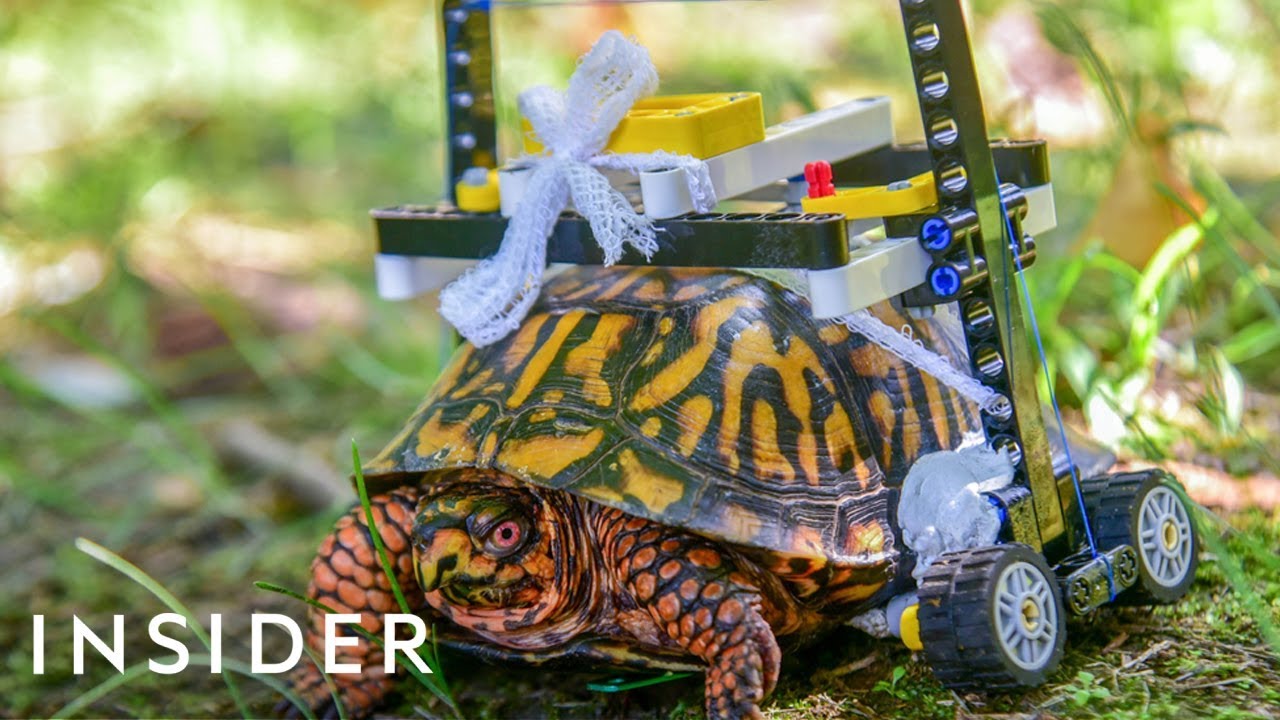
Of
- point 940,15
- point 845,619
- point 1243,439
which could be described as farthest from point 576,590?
point 1243,439

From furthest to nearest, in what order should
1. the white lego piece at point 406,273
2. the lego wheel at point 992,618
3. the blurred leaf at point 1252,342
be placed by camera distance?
1. the blurred leaf at point 1252,342
2. the white lego piece at point 406,273
3. the lego wheel at point 992,618

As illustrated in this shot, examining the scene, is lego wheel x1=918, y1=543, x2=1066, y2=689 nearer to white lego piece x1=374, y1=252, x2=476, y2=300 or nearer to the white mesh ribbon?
the white mesh ribbon

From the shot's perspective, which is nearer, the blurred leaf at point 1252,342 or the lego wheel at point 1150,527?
the lego wheel at point 1150,527

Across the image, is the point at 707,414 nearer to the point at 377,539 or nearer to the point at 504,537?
the point at 504,537

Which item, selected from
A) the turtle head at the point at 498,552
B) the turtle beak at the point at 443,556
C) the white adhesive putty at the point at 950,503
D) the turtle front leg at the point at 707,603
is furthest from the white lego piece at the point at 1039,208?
the turtle beak at the point at 443,556

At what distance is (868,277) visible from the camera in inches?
57.0

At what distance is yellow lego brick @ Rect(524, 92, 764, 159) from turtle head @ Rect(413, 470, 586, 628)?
46 cm

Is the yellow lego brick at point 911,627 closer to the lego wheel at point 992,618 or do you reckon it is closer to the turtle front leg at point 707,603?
the lego wheel at point 992,618

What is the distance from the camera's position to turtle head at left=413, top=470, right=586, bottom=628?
1.58 m

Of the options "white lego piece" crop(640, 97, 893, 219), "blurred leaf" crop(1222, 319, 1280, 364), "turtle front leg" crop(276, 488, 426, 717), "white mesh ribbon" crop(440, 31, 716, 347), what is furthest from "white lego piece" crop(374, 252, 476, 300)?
"blurred leaf" crop(1222, 319, 1280, 364)

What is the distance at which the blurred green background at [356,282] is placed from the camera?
1.92 meters

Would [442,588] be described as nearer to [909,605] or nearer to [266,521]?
[909,605]

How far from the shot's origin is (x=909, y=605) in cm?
159

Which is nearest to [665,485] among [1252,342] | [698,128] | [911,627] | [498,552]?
[498,552]
